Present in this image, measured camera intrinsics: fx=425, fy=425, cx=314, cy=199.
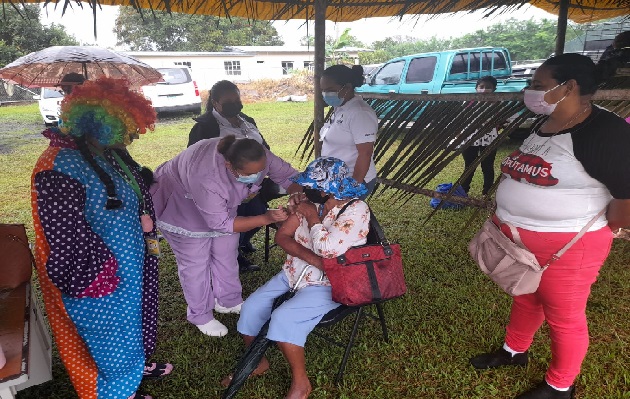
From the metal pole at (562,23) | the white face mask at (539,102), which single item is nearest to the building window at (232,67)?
the metal pole at (562,23)

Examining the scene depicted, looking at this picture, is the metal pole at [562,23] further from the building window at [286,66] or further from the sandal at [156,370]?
the building window at [286,66]

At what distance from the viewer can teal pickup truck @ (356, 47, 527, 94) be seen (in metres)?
9.20

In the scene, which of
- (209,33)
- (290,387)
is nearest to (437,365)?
(290,387)

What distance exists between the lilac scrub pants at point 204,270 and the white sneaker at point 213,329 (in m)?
0.03

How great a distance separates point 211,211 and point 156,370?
1043mm

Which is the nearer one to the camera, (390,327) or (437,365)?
(437,365)

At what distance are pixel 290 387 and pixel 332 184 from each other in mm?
1163

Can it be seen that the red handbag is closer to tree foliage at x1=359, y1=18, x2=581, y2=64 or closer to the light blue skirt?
the light blue skirt

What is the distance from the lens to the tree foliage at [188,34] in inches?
1334

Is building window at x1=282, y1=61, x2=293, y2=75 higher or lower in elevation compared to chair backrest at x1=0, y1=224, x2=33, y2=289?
higher

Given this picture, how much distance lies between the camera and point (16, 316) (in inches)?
81.7

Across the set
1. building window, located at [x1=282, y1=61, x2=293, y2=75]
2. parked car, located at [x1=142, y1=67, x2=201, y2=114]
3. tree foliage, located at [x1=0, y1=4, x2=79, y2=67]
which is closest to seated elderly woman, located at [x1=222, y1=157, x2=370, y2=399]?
parked car, located at [x1=142, y1=67, x2=201, y2=114]

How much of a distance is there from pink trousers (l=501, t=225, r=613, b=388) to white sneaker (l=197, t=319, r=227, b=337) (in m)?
1.97

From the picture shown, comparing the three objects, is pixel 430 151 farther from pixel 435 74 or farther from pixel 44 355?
pixel 435 74
